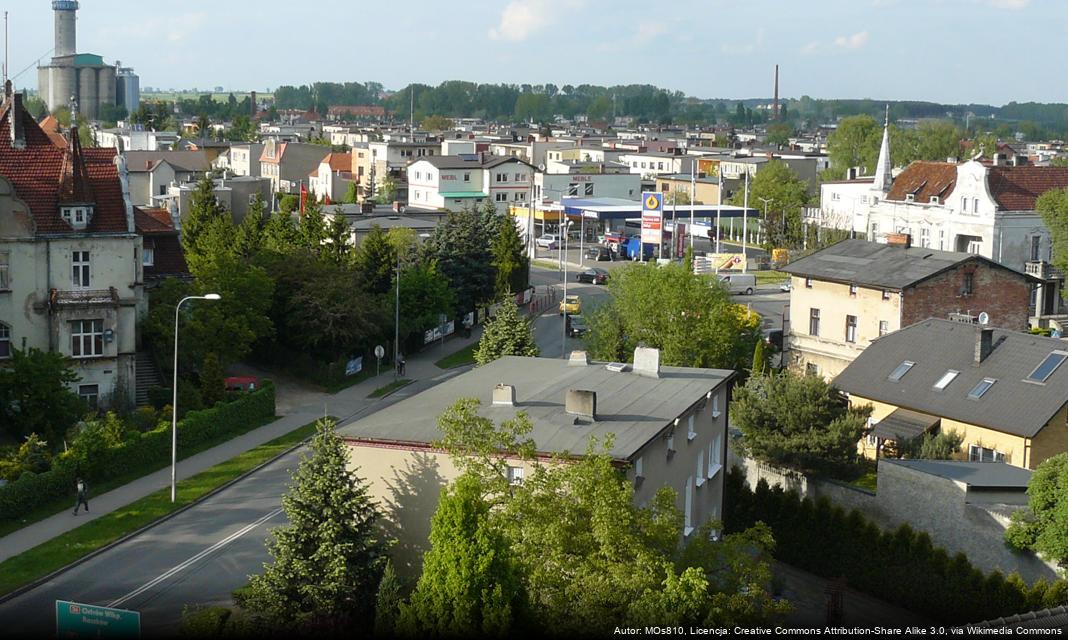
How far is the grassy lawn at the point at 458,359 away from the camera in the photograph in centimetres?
5853

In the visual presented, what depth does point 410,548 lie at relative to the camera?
27016 mm

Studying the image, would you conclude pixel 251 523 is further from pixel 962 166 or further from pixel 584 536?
pixel 962 166

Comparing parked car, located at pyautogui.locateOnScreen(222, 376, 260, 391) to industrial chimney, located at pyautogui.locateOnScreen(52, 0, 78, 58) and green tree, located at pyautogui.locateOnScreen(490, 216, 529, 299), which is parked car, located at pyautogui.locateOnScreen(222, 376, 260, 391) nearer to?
green tree, located at pyautogui.locateOnScreen(490, 216, 529, 299)

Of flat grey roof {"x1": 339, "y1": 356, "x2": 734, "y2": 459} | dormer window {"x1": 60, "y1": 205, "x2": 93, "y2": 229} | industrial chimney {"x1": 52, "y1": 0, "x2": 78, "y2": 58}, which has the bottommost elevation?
flat grey roof {"x1": 339, "y1": 356, "x2": 734, "y2": 459}

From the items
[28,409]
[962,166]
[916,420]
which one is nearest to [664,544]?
[916,420]

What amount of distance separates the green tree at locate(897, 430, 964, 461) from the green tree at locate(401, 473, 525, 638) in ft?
62.8

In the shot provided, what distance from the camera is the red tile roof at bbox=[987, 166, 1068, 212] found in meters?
74.2

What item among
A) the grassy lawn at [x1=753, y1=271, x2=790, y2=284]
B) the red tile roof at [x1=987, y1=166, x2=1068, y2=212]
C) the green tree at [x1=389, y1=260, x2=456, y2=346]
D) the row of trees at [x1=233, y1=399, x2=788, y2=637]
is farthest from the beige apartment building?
the grassy lawn at [x1=753, y1=271, x2=790, y2=284]

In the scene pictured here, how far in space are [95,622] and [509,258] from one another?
5027 centimetres

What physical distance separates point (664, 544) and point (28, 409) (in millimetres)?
23939

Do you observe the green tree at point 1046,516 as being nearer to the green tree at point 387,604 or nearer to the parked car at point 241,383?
→ the green tree at point 387,604

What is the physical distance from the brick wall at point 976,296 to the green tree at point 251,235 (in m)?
27.2

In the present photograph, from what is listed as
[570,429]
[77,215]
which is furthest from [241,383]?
[570,429]

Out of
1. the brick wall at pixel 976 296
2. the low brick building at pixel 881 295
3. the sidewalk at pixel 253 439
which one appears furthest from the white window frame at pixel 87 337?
the brick wall at pixel 976 296
